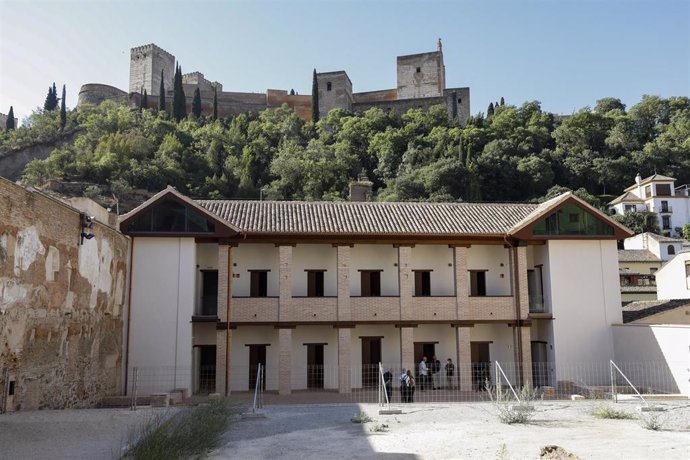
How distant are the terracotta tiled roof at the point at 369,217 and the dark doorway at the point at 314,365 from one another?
489cm

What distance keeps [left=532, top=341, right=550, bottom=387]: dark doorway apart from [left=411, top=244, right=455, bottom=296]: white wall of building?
434cm

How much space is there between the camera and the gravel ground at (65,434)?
10.0 m

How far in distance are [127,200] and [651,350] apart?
48.7 meters

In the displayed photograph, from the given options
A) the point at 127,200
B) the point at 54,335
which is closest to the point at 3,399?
the point at 54,335

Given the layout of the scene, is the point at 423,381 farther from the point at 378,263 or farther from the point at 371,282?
the point at 378,263

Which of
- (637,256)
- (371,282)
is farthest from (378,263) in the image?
(637,256)

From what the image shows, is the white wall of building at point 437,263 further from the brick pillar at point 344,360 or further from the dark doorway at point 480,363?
the brick pillar at point 344,360

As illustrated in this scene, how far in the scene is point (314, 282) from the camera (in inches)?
910

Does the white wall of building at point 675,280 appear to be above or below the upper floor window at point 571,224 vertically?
below

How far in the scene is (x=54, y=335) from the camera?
14.6 m

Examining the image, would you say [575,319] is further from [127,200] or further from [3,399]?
[127,200]

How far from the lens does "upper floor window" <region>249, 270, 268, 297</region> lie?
74.3 feet

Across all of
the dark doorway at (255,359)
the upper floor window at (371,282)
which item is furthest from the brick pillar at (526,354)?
the dark doorway at (255,359)

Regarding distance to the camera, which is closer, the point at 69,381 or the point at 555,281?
the point at 69,381
